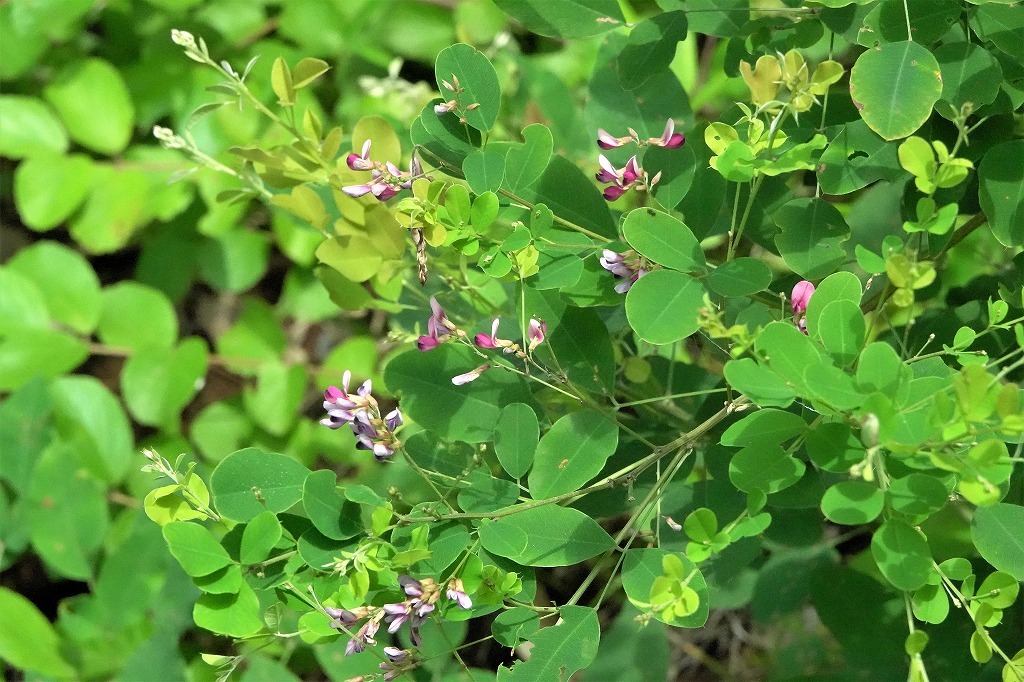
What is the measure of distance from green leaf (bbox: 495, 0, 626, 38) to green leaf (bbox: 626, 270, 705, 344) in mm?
268

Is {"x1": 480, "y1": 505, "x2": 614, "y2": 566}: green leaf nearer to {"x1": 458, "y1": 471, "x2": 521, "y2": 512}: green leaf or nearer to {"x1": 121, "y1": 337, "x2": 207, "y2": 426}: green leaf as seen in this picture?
{"x1": 458, "y1": 471, "x2": 521, "y2": 512}: green leaf

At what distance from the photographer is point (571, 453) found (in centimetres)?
73

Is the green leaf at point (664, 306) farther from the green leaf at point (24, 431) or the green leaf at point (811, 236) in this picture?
the green leaf at point (24, 431)

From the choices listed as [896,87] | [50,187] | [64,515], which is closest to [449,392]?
[896,87]

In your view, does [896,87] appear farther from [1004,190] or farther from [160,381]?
[160,381]

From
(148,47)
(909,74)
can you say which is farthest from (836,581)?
(148,47)

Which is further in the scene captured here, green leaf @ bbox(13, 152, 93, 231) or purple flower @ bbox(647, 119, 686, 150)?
green leaf @ bbox(13, 152, 93, 231)

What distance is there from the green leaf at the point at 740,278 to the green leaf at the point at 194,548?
459mm

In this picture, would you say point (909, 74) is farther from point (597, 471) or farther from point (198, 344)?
point (198, 344)

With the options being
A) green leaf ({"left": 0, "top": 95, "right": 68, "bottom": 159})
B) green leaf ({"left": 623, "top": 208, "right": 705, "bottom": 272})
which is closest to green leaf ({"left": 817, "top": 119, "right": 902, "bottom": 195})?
green leaf ({"left": 623, "top": 208, "right": 705, "bottom": 272})

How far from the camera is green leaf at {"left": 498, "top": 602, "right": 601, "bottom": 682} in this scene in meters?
0.67

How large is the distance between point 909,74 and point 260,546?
64 centimetres

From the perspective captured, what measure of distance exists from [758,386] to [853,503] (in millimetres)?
103

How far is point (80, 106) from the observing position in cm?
155
